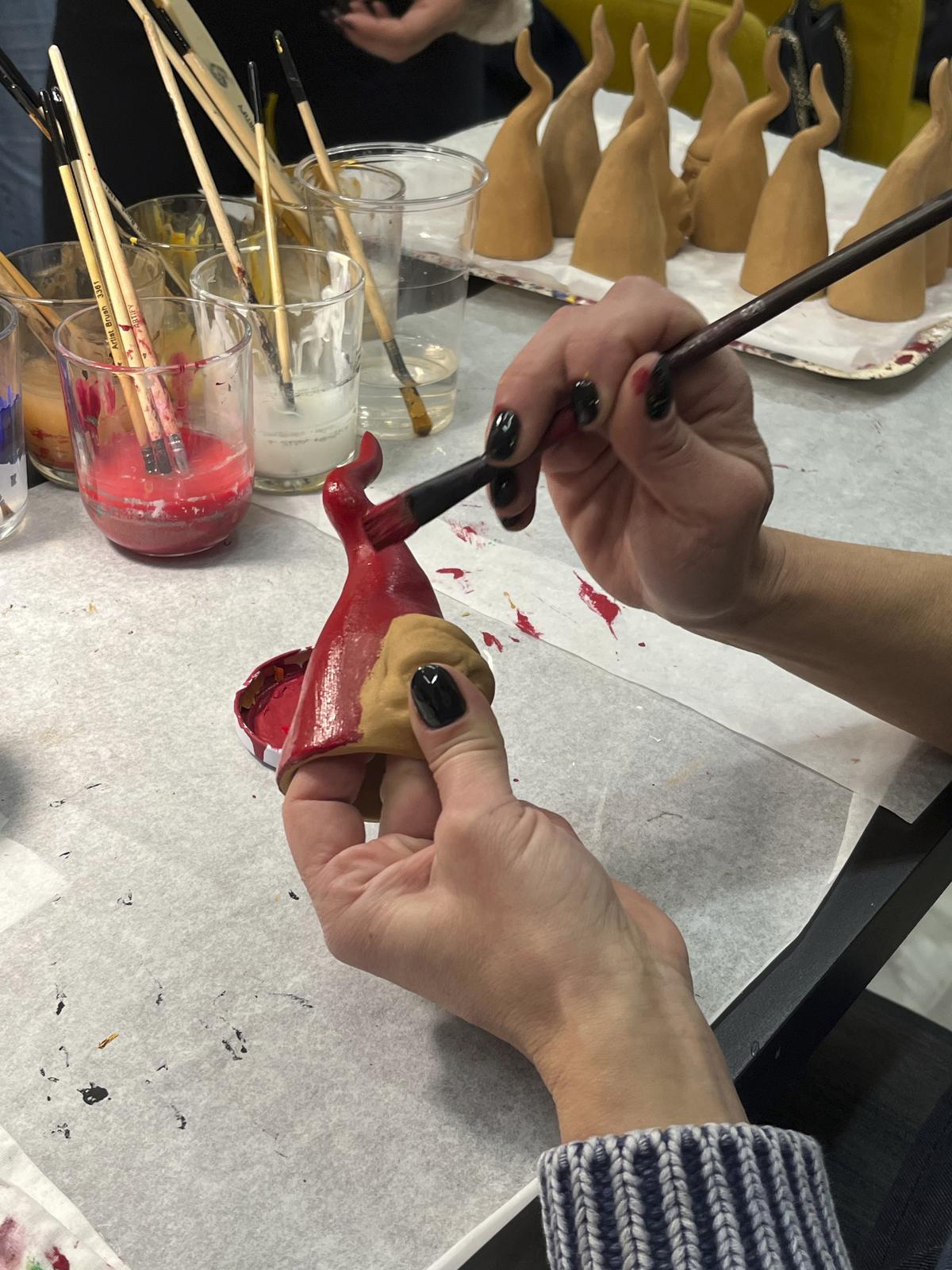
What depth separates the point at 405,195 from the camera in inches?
44.5

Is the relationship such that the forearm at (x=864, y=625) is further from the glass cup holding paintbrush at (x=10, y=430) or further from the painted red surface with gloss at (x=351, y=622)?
the glass cup holding paintbrush at (x=10, y=430)

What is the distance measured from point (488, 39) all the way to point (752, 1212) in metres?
1.63

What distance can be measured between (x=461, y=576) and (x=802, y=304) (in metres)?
0.61

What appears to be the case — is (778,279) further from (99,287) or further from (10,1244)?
(10,1244)

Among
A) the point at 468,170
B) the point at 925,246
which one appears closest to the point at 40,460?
the point at 468,170

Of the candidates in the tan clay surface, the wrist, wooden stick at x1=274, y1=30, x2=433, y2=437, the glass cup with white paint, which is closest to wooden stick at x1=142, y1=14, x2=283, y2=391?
the glass cup with white paint

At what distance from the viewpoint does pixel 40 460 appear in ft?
3.34

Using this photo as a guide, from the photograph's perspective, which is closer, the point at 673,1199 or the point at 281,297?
the point at 673,1199

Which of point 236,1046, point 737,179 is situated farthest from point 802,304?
point 236,1046

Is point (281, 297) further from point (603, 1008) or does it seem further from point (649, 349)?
point (603, 1008)

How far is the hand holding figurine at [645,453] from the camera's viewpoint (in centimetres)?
69

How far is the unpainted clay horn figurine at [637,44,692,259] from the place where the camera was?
50.3 inches

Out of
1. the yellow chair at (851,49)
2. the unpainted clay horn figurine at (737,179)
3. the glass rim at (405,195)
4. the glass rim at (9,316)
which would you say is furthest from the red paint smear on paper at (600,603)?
the yellow chair at (851,49)

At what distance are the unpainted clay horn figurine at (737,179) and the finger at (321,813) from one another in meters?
1.06
